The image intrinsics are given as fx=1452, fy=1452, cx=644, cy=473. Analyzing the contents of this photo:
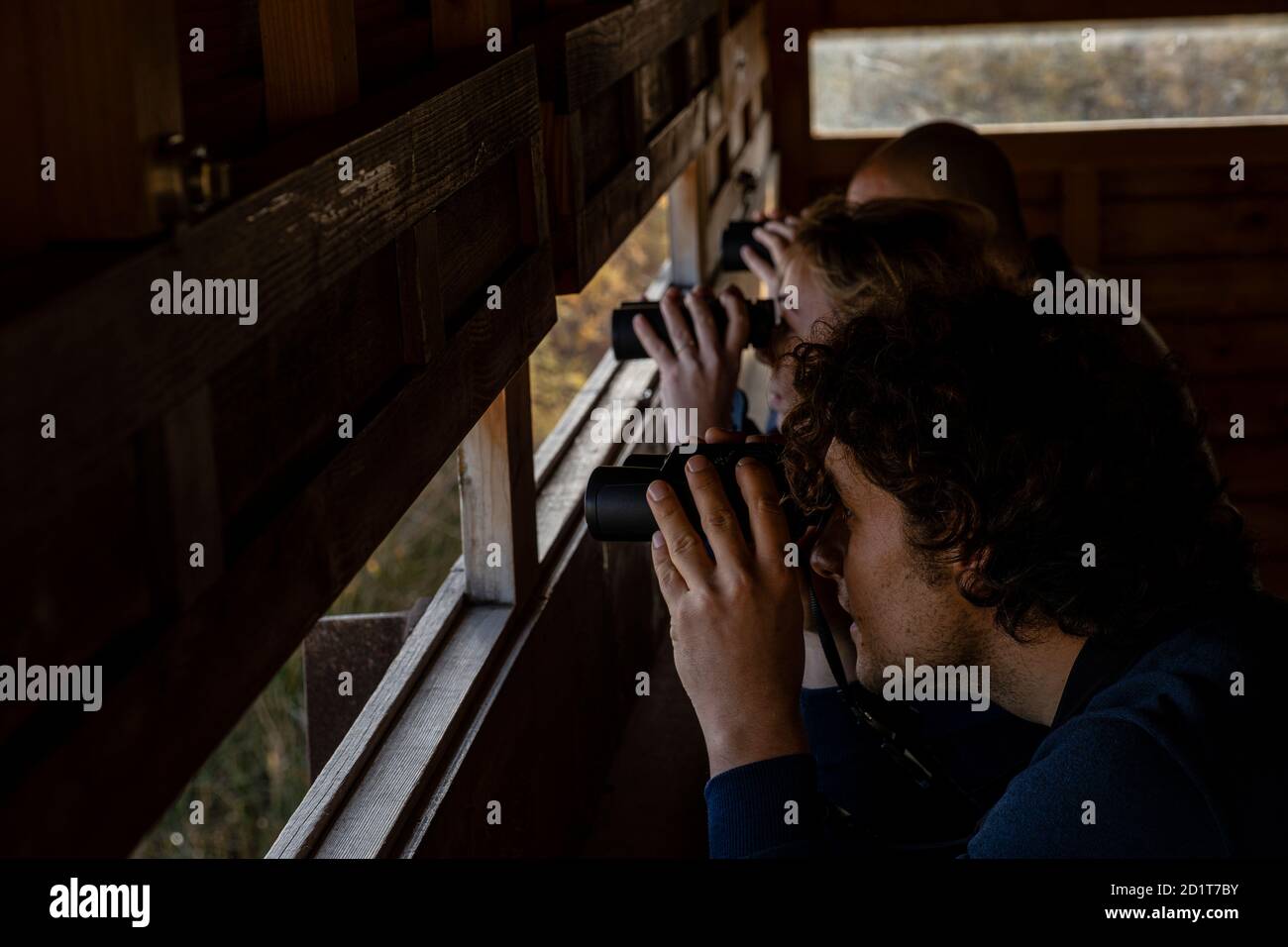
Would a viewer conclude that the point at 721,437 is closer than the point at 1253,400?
Yes

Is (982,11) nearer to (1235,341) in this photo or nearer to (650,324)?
(1235,341)

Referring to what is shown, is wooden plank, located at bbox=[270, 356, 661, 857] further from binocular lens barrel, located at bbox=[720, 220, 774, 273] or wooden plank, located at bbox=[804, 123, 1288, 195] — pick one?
wooden plank, located at bbox=[804, 123, 1288, 195]

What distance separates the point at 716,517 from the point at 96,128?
0.63 m

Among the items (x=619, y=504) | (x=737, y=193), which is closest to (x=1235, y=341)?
(x=737, y=193)

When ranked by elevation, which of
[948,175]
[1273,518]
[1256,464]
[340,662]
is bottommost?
[1273,518]

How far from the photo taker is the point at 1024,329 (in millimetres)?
1189

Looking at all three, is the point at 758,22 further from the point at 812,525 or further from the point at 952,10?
the point at 812,525

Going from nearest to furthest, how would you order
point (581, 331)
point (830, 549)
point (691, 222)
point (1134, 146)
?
1. point (830, 549)
2. point (691, 222)
3. point (1134, 146)
4. point (581, 331)


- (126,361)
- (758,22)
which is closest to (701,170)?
(758,22)

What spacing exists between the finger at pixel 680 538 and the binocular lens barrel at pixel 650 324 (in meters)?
0.67

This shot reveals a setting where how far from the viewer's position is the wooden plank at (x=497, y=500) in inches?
58.1

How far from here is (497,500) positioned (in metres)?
1.48

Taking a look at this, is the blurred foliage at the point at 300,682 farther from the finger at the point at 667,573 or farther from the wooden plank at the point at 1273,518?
the finger at the point at 667,573
